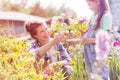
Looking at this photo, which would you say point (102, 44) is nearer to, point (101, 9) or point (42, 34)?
point (101, 9)

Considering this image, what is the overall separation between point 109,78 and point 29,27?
0.67 m

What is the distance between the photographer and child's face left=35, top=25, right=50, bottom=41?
9.01ft

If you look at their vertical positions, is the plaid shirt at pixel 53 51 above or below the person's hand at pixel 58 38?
below

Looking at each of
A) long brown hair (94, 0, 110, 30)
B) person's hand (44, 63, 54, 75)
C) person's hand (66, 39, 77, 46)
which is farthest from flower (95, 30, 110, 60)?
person's hand (44, 63, 54, 75)

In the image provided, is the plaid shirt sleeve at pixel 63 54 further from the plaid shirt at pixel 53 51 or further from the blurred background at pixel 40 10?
the blurred background at pixel 40 10

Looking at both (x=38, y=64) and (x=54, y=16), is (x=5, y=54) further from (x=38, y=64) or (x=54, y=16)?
(x=54, y=16)

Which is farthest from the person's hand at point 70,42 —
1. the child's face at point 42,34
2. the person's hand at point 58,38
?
the child's face at point 42,34

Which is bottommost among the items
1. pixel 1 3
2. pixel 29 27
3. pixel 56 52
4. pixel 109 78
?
pixel 109 78

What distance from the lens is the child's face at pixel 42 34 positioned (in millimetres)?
2746

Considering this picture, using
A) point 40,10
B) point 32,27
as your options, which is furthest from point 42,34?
point 40,10

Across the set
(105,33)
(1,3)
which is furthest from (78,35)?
(1,3)

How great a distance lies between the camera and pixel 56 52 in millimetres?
2762

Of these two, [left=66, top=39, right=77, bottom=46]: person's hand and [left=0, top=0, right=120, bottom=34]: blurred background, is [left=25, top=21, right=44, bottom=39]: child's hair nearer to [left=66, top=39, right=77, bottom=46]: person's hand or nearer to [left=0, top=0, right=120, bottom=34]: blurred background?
[left=0, top=0, right=120, bottom=34]: blurred background

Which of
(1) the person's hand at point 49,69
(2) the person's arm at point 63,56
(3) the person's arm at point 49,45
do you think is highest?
(3) the person's arm at point 49,45
